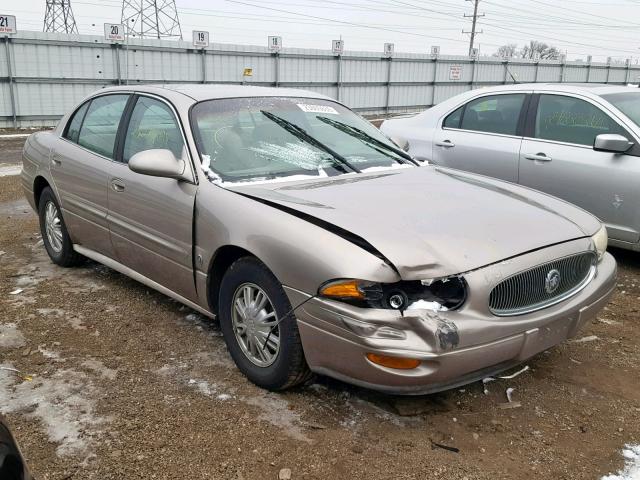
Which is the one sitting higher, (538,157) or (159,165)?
(159,165)

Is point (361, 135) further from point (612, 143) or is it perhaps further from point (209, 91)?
point (612, 143)

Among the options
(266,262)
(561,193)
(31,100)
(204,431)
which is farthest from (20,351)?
(31,100)

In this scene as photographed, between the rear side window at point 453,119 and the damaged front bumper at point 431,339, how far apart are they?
3.74 metres

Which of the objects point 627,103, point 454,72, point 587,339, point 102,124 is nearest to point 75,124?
point 102,124

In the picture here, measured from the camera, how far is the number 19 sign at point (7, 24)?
48.3ft

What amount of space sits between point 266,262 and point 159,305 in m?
1.74

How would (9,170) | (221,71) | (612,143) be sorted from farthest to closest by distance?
(221,71) < (9,170) < (612,143)

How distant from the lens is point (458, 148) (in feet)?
20.3

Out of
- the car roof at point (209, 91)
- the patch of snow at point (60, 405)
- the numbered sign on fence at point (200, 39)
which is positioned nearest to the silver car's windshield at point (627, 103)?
the car roof at point (209, 91)

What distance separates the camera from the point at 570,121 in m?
5.50

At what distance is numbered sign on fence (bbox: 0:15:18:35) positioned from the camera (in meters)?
14.7

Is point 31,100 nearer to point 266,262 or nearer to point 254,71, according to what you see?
point 254,71

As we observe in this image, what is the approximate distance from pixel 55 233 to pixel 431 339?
148 inches

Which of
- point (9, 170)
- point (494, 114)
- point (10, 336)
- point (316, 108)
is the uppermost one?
point (316, 108)
